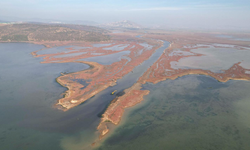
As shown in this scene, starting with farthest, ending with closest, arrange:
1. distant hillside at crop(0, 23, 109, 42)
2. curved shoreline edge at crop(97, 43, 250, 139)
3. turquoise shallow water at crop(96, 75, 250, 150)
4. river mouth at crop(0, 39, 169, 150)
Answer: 1. distant hillside at crop(0, 23, 109, 42)
2. curved shoreline edge at crop(97, 43, 250, 139)
3. river mouth at crop(0, 39, 169, 150)
4. turquoise shallow water at crop(96, 75, 250, 150)

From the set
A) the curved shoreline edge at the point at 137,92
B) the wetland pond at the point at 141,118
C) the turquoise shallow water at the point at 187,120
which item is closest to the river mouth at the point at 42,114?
the wetland pond at the point at 141,118

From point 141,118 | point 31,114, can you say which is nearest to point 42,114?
point 31,114

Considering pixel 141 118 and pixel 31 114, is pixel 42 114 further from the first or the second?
pixel 141 118

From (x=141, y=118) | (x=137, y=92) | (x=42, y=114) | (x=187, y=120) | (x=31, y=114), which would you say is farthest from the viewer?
(x=137, y=92)

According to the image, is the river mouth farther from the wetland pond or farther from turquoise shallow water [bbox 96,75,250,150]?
turquoise shallow water [bbox 96,75,250,150]

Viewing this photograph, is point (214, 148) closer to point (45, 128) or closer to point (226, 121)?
point (226, 121)

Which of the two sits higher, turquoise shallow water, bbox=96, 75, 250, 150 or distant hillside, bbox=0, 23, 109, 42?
distant hillside, bbox=0, 23, 109, 42

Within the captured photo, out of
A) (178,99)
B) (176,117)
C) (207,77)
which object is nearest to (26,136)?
(176,117)

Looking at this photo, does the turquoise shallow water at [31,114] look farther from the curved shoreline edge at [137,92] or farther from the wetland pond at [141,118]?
the curved shoreline edge at [137,92]

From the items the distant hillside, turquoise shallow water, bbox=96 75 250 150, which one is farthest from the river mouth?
the distant hillside
